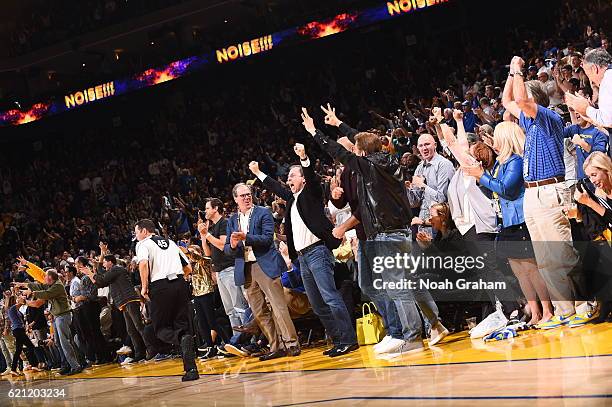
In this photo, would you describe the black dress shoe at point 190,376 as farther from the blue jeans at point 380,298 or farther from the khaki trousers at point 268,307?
the blue jeans at point 380,298

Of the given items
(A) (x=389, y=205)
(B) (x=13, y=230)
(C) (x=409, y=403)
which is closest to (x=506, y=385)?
(C) (x=409, y=403)

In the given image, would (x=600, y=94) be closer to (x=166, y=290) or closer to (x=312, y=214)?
(x=312, y=214)

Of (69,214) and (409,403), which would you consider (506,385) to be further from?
(69,214)

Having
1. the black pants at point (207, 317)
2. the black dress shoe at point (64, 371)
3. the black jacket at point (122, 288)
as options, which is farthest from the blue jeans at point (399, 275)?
the black dress shoe at point (64, 371)

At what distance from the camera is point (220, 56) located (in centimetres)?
2231

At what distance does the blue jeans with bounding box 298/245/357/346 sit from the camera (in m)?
7.35

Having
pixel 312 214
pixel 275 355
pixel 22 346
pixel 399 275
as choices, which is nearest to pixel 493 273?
pixel 399 275

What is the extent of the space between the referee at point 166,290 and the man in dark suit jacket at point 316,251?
1211 mm

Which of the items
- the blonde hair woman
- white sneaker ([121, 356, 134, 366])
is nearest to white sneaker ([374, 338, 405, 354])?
the blonde hair woman

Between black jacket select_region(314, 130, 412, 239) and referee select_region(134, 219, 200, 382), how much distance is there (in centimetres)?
217

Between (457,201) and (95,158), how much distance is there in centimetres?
2008

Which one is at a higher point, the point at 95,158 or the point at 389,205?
the point at 95,158

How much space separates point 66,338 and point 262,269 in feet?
15.4

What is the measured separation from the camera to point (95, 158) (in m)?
25.5
